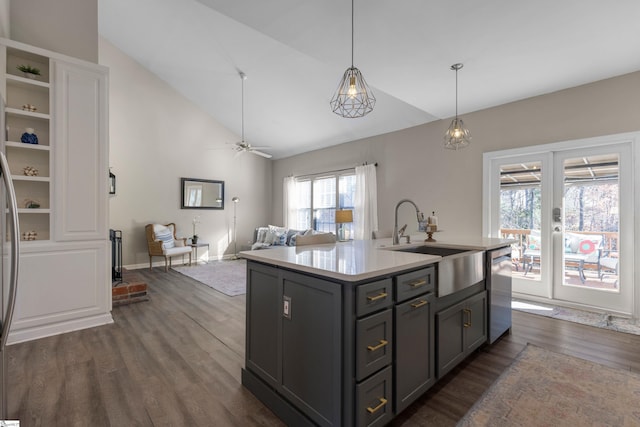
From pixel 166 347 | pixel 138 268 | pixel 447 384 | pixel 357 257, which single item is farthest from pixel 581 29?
pixel 138 268

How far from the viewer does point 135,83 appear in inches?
239

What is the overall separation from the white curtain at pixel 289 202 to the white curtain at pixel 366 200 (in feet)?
7.24

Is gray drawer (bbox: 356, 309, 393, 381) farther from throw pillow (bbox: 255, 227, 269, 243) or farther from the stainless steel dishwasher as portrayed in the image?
throw pillow (bbox: 255, 227, 269, 243)

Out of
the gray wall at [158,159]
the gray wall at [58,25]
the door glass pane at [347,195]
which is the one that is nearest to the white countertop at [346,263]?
the gray wall at [58,25]

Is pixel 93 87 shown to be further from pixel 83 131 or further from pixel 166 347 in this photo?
pixel 166 347

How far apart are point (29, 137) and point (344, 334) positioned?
345 centimetres

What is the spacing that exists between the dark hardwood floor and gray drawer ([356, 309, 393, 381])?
48cm

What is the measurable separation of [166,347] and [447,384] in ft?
7.51

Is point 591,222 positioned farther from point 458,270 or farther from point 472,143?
point 458,270

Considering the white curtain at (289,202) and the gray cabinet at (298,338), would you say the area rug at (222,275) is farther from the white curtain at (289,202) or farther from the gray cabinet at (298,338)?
the gray cabinet at (298,338)

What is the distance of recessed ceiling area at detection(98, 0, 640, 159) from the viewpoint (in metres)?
2.54

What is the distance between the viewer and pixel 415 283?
5.68ft

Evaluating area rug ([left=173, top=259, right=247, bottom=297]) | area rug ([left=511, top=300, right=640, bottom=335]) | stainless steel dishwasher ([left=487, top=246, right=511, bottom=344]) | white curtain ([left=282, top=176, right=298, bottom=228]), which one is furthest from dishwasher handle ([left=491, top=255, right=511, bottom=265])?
white curtain ([left=282, top=176, right=298, bottom=228])

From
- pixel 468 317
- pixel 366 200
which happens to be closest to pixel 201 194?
pixel 366 200
